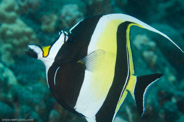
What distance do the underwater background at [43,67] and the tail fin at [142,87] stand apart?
35 millimetres

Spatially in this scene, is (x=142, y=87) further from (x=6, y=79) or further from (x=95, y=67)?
(x=6, y=79)

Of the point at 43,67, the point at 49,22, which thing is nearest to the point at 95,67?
the point at 43,67

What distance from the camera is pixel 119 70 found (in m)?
0.71

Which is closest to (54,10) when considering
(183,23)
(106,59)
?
(106,59)

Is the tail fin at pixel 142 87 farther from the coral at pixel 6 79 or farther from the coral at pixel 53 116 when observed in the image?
the coral at pixel 6 79

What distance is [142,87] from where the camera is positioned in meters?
0.70

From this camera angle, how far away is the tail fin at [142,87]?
2.27ft

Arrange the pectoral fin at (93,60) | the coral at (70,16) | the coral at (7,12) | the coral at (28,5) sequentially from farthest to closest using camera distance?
the coral at (28,5) < the coral at (70,16) < the coral at (7,12) < the pectoral fin at (93,60)

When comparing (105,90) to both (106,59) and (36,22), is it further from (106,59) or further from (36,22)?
(36,22)

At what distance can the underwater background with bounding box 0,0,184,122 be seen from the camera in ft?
6.11

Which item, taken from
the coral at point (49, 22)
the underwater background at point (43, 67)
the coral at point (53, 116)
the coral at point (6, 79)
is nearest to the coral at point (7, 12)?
the underwater background at point (43, 67)

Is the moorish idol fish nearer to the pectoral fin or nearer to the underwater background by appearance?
the pectoral fin

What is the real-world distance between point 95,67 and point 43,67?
7.01ft

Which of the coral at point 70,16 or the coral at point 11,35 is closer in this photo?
the coral at point 11,35
